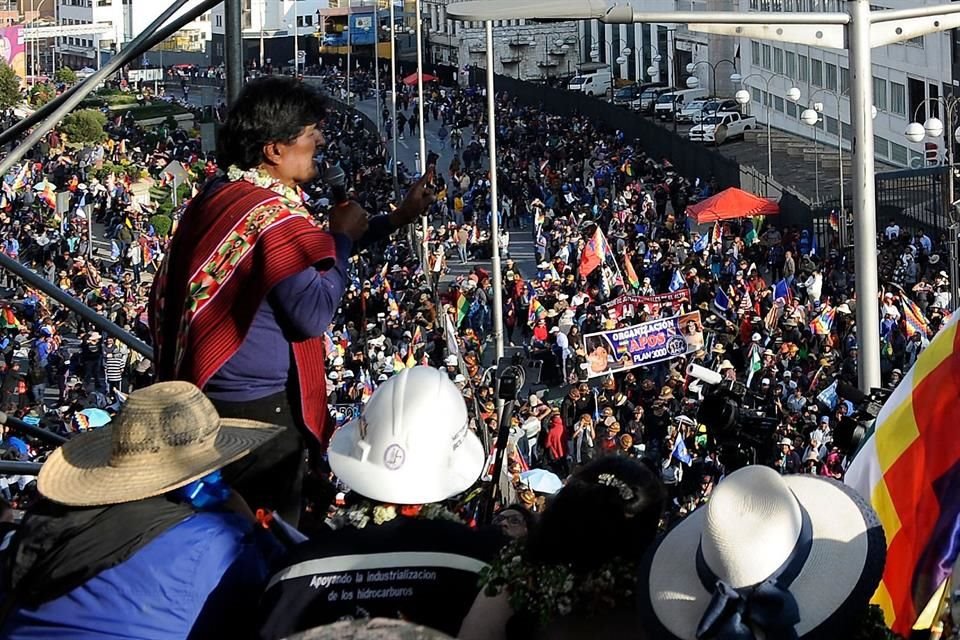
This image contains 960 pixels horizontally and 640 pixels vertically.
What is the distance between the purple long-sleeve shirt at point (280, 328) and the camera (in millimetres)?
4684

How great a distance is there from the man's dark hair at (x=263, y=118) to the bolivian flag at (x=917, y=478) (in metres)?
1.73

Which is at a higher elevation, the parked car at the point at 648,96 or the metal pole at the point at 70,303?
Answer: the parked car at the point at 648,96

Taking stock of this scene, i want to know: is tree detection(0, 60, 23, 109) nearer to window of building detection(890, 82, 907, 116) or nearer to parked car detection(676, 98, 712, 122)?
parked car detection(676, 98, 712, 122)

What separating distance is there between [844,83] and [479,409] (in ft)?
117

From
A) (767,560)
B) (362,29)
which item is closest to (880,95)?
(767,560)

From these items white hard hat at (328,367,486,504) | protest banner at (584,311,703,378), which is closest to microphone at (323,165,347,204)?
white hard hat at (328,367,486,504)

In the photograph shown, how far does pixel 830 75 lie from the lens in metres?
51.1

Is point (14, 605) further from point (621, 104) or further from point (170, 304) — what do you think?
point (621, 104)

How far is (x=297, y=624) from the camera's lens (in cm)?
386

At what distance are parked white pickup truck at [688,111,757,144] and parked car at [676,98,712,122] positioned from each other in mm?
2185

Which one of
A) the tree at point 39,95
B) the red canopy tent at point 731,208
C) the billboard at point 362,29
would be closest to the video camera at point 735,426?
the red canopy tent at point 731,208

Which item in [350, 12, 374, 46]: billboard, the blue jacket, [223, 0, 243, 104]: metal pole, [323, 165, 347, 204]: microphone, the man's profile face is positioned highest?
[350, 12, 374, 46]: billboard

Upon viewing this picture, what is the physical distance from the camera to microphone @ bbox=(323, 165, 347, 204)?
5280 mm

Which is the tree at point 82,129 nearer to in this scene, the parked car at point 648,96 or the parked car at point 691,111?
the parked car at point 648,96
